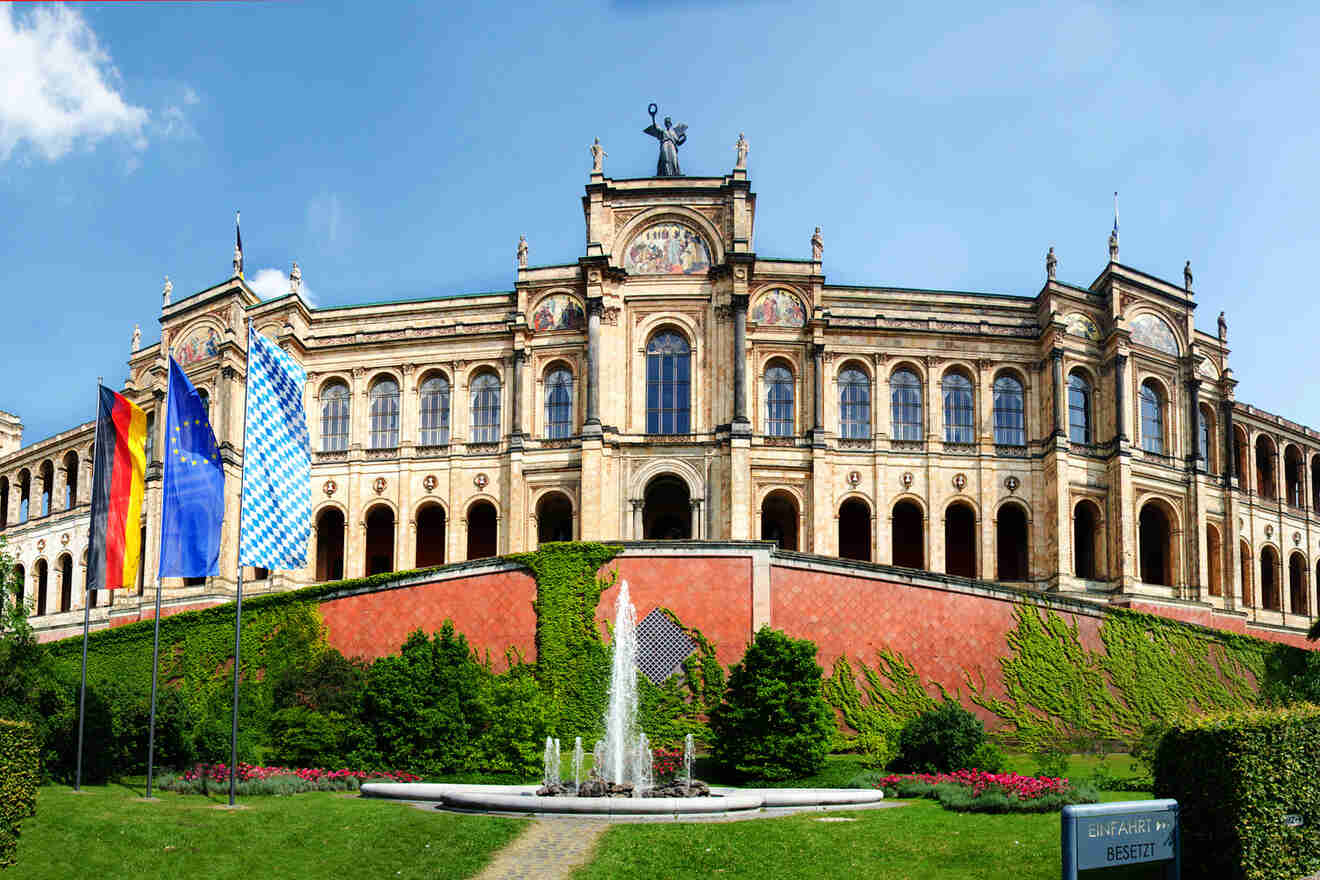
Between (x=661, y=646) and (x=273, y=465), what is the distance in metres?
13.2

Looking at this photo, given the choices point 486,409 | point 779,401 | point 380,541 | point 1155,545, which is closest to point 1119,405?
point 1155,545

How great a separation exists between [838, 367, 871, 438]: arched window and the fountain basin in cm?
2886

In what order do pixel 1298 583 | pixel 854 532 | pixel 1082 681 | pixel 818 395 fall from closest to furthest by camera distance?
pixel 1082 681 → pixel 818 395 → pixel 854 532 → pixel 1298 583

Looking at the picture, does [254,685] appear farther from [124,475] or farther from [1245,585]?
[1245,585]

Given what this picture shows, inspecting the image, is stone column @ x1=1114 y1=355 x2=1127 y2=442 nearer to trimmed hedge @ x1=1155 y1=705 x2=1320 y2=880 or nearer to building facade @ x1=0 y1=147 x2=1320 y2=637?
building facade @ x1=0 y1=147 x2=1320 y2=637

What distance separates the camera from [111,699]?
26.2m

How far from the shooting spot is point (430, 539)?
53875 millimetres

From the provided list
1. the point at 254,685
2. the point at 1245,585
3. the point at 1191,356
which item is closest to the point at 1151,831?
the point at 254,685

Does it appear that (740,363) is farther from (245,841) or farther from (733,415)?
(245,841)

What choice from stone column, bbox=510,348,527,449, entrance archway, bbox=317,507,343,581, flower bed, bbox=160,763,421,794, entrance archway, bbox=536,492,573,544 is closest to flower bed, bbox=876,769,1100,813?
flower bed, bbox=160,763,421,794

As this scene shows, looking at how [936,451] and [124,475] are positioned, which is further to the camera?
[936,451]

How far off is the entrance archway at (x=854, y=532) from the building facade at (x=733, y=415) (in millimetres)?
138

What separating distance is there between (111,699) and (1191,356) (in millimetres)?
44412

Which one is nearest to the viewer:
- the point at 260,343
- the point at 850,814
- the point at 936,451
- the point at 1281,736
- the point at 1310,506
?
the point at 1281,736
